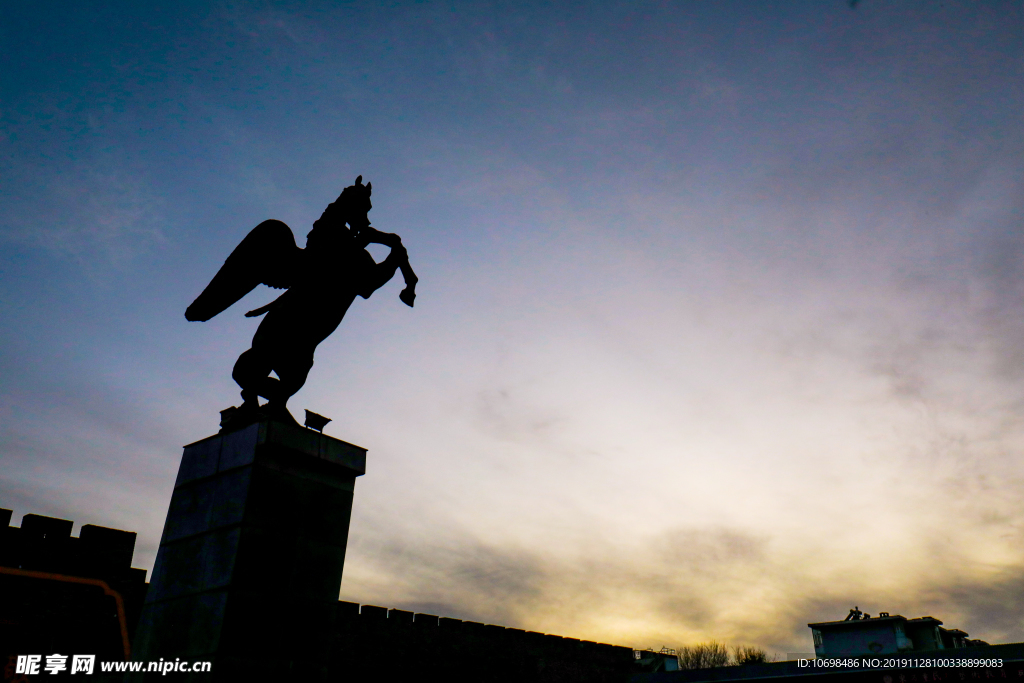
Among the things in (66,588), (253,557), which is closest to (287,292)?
(253,557)

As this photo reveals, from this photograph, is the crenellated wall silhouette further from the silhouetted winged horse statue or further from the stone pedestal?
the silhouetted winged horse statue

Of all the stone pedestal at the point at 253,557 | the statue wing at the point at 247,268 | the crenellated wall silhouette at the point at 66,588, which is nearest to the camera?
the stone pedestal at the point at 253,557

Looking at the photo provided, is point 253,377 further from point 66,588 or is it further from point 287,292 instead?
point 66,588

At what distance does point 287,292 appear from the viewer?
18.1 ft

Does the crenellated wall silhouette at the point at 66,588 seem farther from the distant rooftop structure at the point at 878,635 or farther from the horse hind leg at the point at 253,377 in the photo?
the distant rooftop structure at the point at 878,635

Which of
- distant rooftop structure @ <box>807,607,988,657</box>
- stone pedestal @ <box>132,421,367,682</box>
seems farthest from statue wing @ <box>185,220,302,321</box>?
distant rooftop structure @ <box>807,607,988,657</box>

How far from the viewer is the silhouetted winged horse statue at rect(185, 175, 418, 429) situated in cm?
531

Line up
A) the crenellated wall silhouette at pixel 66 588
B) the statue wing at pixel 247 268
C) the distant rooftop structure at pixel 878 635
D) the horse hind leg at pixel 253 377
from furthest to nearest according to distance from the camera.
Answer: the distant rooftop structure at pixel 878 635 → the crenellated wall silhouette at pixel 66 588 → the statue wing at pixel 247 268 → the horse hind leg at pixel 253 377

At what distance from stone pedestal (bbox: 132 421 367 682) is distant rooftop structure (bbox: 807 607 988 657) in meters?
34.3

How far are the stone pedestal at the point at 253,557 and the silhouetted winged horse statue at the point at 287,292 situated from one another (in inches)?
17.1

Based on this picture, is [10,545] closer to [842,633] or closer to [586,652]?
[586,652]

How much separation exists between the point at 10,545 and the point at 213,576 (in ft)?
50.7

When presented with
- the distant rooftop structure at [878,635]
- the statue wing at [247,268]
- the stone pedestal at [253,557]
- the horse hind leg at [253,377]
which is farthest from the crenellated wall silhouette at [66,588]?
the distant rooftop structure at [878,635]

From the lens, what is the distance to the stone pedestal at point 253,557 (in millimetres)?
4195
